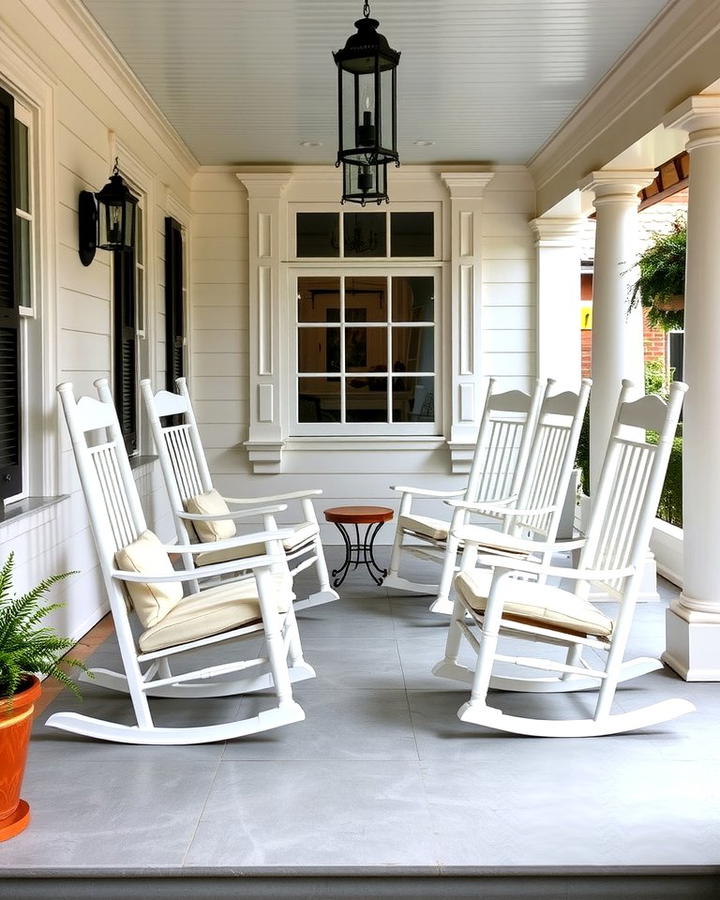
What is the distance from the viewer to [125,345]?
18.5ft

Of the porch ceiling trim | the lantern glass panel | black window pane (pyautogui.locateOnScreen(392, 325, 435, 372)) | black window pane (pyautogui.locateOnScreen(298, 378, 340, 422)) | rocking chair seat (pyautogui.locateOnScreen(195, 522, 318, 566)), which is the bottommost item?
rocking chair seat (pyautogui.locateOnScreen(195, 522, 318, 566))

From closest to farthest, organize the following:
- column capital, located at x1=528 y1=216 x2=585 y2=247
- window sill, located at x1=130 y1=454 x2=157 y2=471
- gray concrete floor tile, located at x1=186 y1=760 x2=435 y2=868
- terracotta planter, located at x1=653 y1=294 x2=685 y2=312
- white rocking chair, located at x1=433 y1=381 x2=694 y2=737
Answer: gray concrete floor tile, located at x1=186 y1=760 x2=435 y2=868 < white rocking chair, located at x1=433 y1=381 x2=694 y2=737 < terracotta planter, located at x1=653 y1=294 x2=685 y2=312 < window sill, located at x1=130 y1=454 x2=157 y2=471 < column capital, located at x1=528 y1=216 x2=585 y2=247

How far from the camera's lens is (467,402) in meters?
7.57

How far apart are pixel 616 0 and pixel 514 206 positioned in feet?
11.3

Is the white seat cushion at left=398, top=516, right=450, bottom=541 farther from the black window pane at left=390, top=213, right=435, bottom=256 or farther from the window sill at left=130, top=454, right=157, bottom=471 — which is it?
the black window pane at left=390, top=213, right=435, bottom=256

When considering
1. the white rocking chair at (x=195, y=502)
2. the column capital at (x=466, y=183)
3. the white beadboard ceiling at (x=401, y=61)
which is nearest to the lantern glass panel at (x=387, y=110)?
the white beadboard ceiling at (x=401, y=61)

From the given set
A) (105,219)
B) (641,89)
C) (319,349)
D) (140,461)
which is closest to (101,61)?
(105,219)

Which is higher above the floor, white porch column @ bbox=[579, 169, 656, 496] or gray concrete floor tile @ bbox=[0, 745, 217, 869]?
white porch column @ bbox=[579, 169, 656, 496]

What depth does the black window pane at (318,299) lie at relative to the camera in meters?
7.71

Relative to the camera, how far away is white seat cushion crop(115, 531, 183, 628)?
336 cm

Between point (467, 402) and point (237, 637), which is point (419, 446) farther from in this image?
point (237, 637)

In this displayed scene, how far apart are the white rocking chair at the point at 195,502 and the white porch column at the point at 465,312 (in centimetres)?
250

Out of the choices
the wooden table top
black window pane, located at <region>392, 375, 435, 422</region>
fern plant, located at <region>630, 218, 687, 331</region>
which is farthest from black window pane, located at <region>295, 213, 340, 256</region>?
fern plant, located at <region>630, 218, 687, 331</region>

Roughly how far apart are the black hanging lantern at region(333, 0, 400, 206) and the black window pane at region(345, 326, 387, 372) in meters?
3.84
